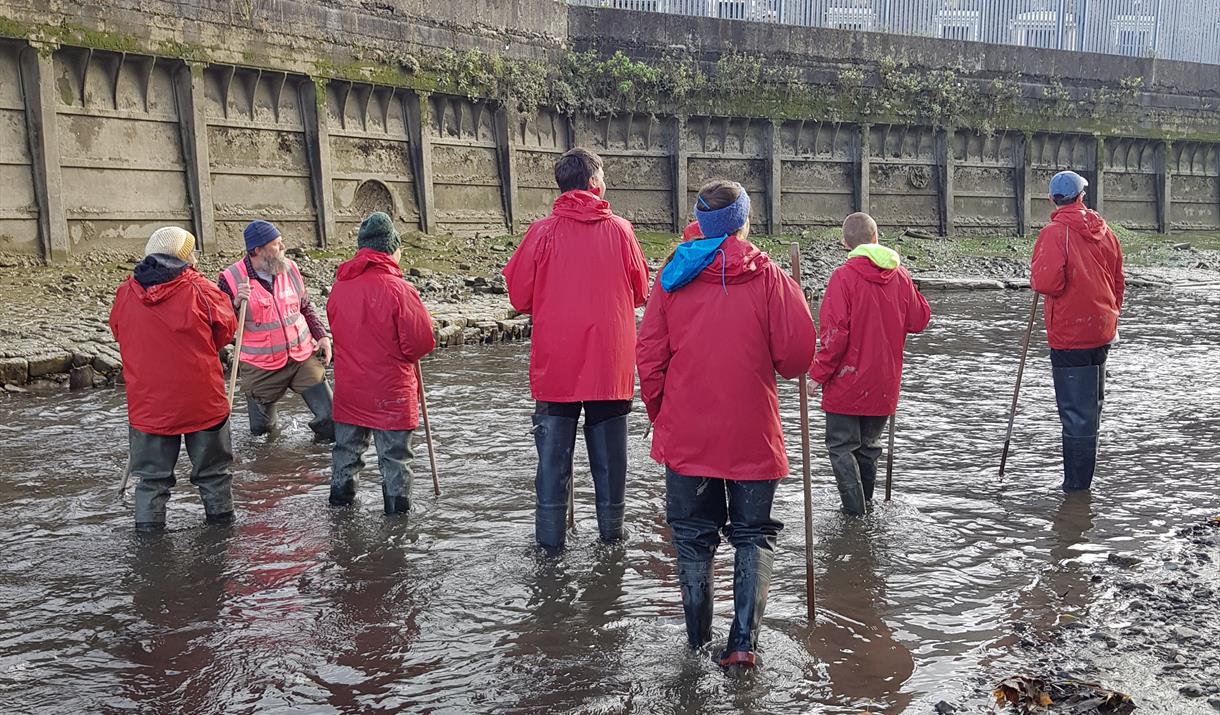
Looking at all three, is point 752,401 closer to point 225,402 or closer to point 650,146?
point 225,402

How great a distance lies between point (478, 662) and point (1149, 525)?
4297 millimetres

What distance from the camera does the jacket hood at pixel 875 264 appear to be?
670 centimetres

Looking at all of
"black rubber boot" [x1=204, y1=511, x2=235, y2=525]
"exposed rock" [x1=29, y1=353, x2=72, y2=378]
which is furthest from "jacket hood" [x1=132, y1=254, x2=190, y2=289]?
"exposed rock" [x1=29, y1=353, x2=72, y2=378]

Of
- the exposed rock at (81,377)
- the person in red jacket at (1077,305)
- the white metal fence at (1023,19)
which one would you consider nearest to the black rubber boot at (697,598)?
the person in red jacket at (1077,305)

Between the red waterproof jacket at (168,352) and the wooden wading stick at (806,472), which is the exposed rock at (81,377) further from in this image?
the wooden wading stick at (806,472)

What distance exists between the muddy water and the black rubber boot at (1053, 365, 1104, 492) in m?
0.22

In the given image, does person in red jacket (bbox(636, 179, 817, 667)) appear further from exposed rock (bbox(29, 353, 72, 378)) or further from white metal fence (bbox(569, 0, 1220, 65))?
white metal fence (bbox(569, 0, 1220, 65))

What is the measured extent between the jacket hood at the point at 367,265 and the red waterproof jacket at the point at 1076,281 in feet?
13.8

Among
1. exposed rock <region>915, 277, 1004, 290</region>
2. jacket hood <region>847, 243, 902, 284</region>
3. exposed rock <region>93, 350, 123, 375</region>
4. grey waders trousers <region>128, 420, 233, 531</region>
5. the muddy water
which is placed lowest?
exposed rock <region>915, 277, 1004, 290</region>

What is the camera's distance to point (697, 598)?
4.75 meters

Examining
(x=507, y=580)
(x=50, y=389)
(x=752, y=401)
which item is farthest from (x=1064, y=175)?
(x=50, y=389)

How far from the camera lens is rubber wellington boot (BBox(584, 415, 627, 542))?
606cm

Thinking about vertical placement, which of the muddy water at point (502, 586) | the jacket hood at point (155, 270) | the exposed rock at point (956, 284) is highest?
the jacket hood at point (155, 270)

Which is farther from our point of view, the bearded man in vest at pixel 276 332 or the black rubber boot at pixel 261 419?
the black rubber boot at pixel 261 419
